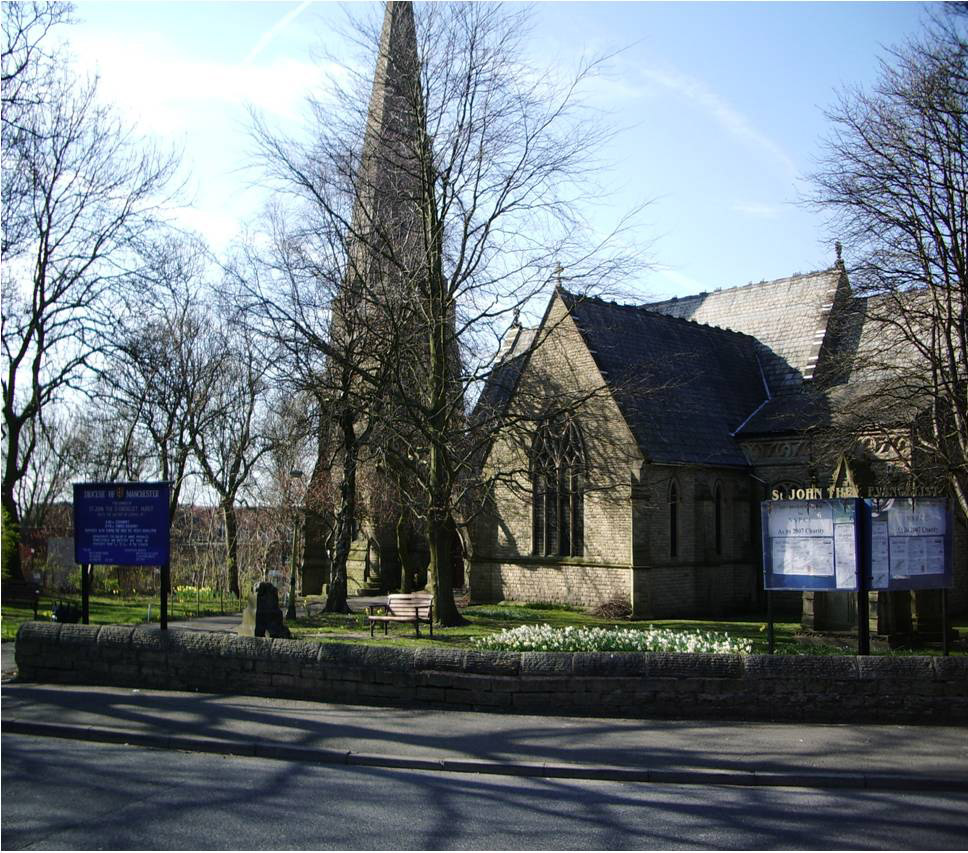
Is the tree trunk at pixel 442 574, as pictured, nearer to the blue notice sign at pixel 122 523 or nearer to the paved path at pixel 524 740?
the blue notice sign at pixel 122 523

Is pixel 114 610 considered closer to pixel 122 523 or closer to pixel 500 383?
pixel 122 523

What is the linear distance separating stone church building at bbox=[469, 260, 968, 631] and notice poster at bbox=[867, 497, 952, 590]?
9.85 metres

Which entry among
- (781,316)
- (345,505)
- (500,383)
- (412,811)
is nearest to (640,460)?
(500,383)

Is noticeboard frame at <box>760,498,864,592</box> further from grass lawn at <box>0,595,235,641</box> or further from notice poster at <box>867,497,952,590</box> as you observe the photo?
grass lawn at <box>0,595,235,641</box>

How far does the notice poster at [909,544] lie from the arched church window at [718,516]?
1528cm

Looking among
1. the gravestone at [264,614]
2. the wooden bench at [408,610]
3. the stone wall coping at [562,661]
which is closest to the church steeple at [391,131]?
the wooden bench at [408,610]

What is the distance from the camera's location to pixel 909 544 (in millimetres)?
12766

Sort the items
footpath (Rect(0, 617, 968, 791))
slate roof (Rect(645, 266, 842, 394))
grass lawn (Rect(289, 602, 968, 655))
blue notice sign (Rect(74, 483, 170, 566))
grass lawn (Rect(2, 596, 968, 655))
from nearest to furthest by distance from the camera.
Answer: footpath (Rect(0, 617, 968, 791)) < blue notice sign (Rect(74, 483, 170, 566)) < grass lawn (Rect(289, 602, 968, 655)) < grass lawn (Rect(2, 596, 968, 655)) < slate roof (Rect(645, 266, 842, 394))

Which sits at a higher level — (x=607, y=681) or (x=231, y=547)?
(x=231, y=547)

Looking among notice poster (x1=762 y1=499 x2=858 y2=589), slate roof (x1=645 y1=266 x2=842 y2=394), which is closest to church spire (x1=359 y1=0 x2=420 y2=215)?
notice poster (x1=762 y1=499 x2=858 y2=589)

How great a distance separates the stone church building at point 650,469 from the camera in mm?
25297

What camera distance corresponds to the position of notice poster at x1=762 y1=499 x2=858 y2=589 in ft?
40.4

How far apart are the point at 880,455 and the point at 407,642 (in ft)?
52.5

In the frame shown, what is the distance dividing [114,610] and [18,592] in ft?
13.9
